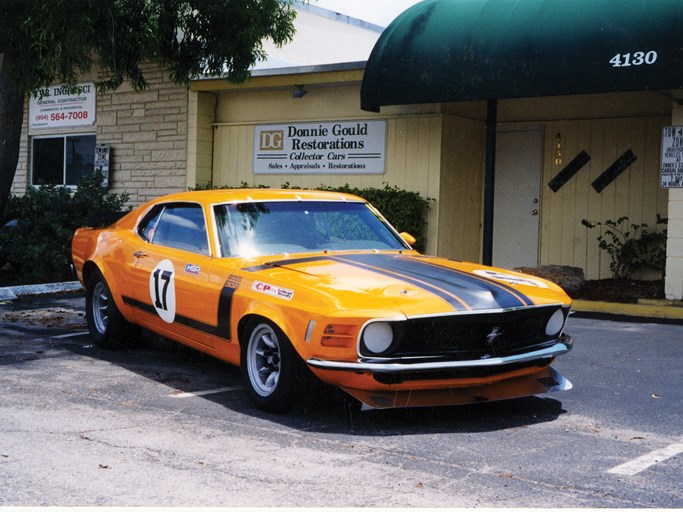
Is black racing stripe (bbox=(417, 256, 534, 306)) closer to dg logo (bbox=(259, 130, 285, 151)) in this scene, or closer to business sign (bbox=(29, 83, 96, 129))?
dg logo (bbox=(259, 130, 285, 151))

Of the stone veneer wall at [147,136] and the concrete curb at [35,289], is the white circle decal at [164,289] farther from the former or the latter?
the stone veneer wall at [147,136]

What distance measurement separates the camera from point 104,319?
865 centimetres

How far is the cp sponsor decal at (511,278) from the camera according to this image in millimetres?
6496

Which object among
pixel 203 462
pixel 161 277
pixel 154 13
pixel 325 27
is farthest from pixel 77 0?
pixel 325 27

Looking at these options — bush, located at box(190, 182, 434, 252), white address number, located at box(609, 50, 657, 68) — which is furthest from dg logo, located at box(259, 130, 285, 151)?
white address number, located at box(609, 50, 657, 68)

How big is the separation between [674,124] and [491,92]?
2321 mm

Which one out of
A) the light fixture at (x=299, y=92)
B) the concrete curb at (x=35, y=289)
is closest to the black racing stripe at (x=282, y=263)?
the concrete curb at (x=35, y=289)

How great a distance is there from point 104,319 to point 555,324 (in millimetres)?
4257

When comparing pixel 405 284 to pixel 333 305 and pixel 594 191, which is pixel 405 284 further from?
pixel 594 191

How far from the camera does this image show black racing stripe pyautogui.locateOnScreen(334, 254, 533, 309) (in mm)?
5898

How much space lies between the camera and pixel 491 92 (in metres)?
12.1

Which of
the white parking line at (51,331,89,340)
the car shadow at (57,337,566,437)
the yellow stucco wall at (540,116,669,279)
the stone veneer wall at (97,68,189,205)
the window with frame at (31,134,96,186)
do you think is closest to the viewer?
the car shadow at (57,337,566,437)

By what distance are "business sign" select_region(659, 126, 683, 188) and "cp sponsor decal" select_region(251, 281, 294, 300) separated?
289 inches

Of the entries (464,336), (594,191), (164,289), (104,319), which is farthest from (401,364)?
(594,191)
